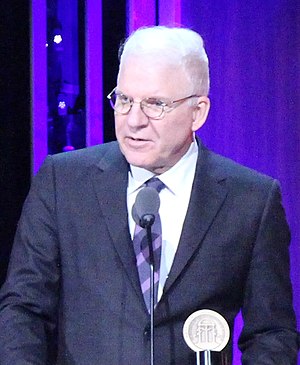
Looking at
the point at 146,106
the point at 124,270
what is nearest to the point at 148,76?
the point at 146,106

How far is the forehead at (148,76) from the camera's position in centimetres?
184

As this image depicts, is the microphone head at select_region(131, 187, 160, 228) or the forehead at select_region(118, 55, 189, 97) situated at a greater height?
the forehead at select_region(118, 55, 189, 97)

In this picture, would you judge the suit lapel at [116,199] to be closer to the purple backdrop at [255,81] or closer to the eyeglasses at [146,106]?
the eyeglasses at [146,106]

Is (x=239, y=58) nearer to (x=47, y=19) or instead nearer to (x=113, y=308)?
(x=47, y=19)

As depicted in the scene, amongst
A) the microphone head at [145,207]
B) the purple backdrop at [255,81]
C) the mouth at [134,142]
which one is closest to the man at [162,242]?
the mouth at [134,142]

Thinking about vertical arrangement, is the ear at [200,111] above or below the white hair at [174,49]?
below

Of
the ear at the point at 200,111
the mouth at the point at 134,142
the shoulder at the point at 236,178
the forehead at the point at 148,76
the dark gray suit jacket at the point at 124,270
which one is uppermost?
the forehead at the point at 148,76

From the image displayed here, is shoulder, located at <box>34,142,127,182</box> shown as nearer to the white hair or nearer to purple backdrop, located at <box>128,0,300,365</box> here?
the white hair

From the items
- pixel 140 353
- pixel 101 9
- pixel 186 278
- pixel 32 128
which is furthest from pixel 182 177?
pixel 101 9

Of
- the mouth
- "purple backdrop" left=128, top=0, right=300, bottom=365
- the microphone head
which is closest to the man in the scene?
the mouth

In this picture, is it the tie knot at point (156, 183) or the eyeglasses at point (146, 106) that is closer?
the eyeglasses at point (146, 106)

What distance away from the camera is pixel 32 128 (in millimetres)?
2707

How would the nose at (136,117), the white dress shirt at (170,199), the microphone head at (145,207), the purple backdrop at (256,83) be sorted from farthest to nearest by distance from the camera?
the purple backdrop at (256,83)
the white dress shirt at (170,199)
the nose at (136,117)
the microphone head at (145,207)

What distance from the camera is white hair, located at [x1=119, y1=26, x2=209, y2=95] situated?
1.89 m
